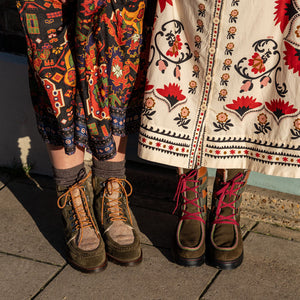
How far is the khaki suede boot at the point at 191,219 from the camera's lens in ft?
6.52

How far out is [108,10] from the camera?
170 centimetres

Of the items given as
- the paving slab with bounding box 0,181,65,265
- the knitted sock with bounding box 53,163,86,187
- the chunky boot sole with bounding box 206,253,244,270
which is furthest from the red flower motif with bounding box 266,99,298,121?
the paving slab with bounding box 0,181,65,265

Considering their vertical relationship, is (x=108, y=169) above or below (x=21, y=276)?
above

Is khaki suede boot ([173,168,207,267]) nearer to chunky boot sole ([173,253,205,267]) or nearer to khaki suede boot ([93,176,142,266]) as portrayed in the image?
chunky boot sole ([173,253,205,267])

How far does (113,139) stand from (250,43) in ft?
2.18

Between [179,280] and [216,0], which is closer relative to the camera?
[216,0]

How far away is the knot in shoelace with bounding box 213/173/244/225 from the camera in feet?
6.64

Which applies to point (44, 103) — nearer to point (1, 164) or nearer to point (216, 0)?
point (216, 0)

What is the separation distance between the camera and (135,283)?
1908mm

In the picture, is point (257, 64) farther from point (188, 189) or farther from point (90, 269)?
point (90, 269)

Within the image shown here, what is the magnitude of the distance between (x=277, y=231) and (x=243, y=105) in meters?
0.78

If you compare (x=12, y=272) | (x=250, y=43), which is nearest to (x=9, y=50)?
(x=12, y=272)

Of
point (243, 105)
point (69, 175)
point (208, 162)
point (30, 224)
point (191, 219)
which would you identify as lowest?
point (30, 224)

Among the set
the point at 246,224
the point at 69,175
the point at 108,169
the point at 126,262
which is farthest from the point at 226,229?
the point at 69,175
